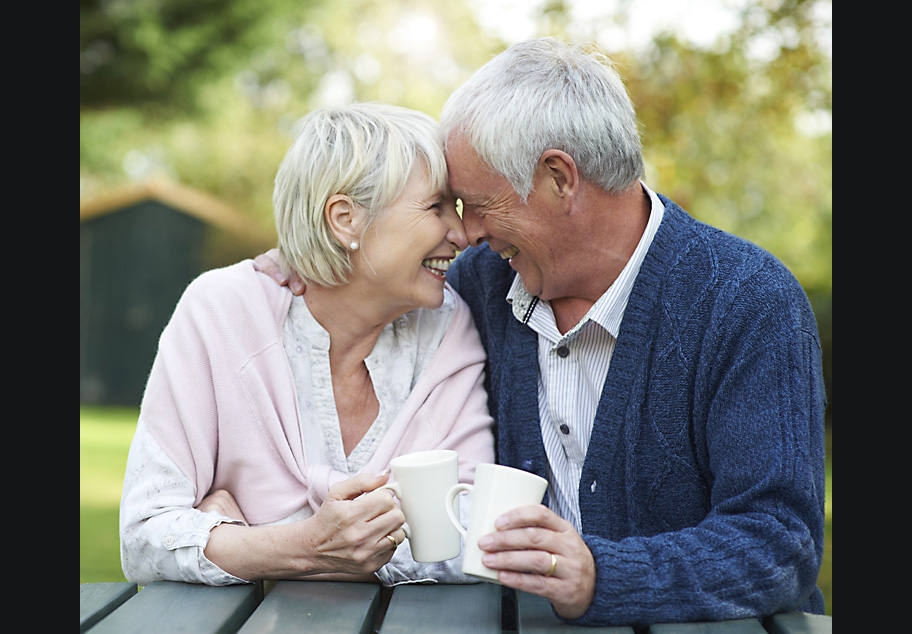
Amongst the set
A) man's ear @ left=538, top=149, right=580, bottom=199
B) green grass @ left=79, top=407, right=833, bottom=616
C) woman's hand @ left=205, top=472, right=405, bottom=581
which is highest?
man's ear @ left=538, top=149, right=580, bottom=199

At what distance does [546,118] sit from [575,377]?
0.67 metres

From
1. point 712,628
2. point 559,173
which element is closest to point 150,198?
point 559,173

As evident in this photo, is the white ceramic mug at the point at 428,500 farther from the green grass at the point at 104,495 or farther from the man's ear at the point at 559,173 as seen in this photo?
the green grass at the point at 104,495

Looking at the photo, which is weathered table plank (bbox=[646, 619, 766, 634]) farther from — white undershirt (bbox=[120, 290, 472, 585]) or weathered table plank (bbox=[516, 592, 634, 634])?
white undershirt (bbox=[120, 290, 472, 585])

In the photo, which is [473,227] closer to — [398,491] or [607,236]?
[607,236]

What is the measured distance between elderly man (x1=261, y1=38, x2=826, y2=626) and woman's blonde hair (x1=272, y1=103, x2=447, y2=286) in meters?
0.10

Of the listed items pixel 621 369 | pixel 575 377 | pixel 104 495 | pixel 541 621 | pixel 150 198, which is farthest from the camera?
pixel 150 198

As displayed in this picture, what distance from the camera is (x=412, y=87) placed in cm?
1802

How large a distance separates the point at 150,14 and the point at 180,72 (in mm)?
951

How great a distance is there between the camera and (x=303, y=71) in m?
19.2

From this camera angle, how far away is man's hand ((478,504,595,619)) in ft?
5.44

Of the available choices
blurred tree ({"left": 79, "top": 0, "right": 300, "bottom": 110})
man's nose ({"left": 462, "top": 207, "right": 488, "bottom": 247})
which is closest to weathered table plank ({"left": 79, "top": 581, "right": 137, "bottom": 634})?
man's nose ({"left": 462, "top": 207, "right": 488, "bottom": 247})

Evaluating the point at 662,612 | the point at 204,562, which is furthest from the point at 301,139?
the point at 662,612
